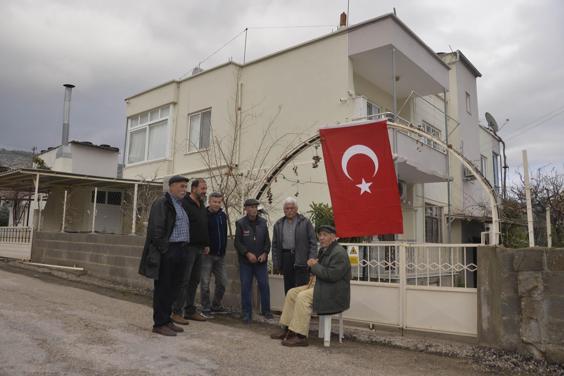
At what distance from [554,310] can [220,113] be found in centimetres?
1152

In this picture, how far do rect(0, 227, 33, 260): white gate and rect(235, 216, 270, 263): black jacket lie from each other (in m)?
9.24

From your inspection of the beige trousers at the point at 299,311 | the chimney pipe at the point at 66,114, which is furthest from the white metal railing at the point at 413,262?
the chimney pipe at the point at 66,114

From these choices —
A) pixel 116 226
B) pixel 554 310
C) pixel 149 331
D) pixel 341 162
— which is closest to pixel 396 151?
pixel 341 162

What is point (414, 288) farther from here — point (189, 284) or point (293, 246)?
point (189, 284)

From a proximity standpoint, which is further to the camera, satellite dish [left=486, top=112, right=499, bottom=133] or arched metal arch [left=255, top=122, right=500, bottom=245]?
satellite dish [left=486, top=112, right=499, bottom=133]

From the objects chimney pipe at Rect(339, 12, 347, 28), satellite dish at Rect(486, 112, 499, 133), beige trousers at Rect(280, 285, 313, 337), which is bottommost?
beige trousers at Rect(280, 285, 313, 337)

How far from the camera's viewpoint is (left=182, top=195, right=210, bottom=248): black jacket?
663cm

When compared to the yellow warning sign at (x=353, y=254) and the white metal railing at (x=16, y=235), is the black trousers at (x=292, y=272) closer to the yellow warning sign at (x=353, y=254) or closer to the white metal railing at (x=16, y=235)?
the yellow warning sign at (x=353, y=254)

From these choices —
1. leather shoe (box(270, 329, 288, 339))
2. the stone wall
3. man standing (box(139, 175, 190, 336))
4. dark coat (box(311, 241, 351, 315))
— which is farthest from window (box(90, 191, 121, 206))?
dark coat (box(311, 241, 351, 315))

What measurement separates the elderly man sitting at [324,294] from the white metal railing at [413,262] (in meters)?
1.05

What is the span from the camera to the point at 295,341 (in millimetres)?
5703

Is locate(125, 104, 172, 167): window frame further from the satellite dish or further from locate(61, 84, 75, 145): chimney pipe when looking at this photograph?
the satellite dish

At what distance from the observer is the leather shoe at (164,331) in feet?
18.9

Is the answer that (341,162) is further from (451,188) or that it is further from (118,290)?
(451,188)
